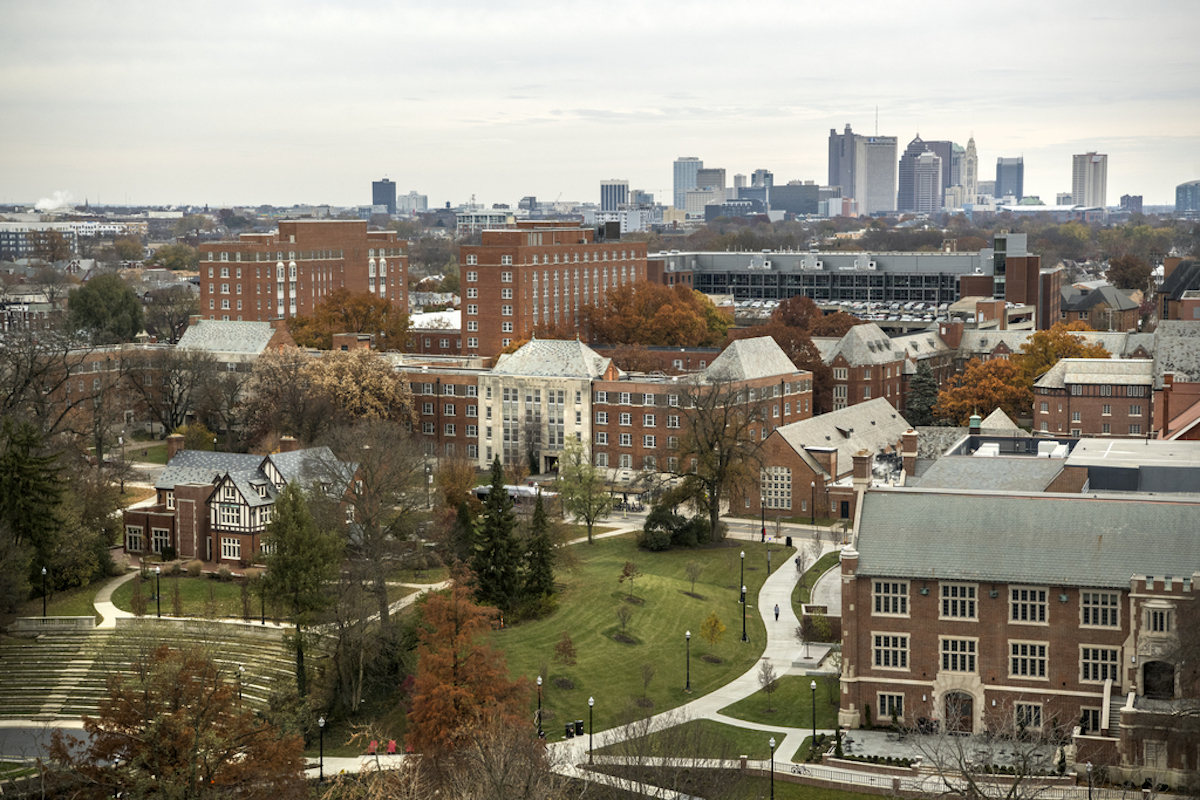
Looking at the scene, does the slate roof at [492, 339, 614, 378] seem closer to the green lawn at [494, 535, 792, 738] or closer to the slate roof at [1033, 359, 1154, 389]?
the green lawn at [494, 535, 792, 738]

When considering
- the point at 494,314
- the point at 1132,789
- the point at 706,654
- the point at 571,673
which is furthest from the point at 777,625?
the point at 494,314

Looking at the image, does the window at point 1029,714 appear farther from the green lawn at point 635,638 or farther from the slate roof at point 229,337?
the slate roof at point 229,337

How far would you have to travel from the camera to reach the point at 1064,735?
5788 cm

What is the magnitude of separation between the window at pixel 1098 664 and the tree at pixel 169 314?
110591 mm

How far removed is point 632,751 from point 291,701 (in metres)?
16.6

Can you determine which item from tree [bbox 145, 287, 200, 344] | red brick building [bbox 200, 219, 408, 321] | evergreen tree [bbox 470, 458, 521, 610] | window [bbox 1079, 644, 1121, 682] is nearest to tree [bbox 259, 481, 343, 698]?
evergreen tree [bbox 470, 458, 521, 610]

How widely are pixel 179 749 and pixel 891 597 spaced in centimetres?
2805

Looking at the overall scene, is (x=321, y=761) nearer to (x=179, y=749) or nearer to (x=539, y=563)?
(x=179, y=749)

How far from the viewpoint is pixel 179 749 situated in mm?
49969

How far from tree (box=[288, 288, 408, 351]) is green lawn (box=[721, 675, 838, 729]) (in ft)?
255

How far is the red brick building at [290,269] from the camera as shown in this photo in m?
157

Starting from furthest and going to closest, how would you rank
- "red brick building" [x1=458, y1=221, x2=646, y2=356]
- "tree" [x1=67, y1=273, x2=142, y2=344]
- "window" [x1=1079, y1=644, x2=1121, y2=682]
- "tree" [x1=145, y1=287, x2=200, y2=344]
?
"tree" [x1=145, y1=287, x2=200, y2=344] → "tree" [x1=67, y1=273, x2=142, y2=344] → "red brick building" [x1=458, y1=221, x2=646, y2=356] → "window" [x1=1079, y1=644, x2=1121, y2=682]

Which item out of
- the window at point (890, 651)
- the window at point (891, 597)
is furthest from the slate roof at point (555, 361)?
the window at point (890, 651)

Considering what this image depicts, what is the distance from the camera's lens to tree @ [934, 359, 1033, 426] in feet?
385
